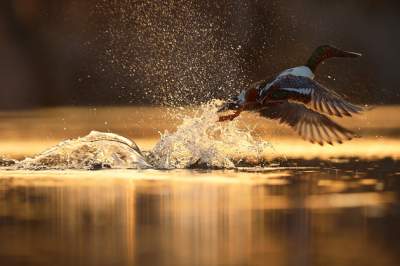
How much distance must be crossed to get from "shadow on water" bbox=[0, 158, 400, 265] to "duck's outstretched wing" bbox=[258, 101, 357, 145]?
35 cm

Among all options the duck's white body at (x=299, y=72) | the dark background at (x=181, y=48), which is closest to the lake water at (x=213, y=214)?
the duck's white body at (x=299, y=72)

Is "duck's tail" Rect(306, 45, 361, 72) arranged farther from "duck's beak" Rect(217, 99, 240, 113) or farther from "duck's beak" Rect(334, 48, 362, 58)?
"duck's beak" Rect(217, 99, 240, 113)

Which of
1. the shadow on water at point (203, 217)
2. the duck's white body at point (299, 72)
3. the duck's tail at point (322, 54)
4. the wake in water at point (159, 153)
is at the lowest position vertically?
the shadow on water at point (203, 217)

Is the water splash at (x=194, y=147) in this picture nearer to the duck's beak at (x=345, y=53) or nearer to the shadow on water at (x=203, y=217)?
the shadow on water at (x=203, y=217)

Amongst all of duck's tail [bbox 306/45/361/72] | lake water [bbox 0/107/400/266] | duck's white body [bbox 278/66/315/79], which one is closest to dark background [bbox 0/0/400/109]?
lake water [bbox 0/107/400/266]

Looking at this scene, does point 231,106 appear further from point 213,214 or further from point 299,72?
point 213,214

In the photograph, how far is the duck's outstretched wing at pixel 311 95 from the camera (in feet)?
41.7

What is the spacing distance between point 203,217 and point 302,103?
124 inches

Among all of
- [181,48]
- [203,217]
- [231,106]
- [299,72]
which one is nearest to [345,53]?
[299,72]

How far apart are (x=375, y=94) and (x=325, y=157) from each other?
432 inches

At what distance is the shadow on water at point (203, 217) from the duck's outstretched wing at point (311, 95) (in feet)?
2.14

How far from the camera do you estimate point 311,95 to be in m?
13.0

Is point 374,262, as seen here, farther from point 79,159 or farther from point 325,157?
point 325,157

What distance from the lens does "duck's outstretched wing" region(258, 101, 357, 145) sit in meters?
13.7
